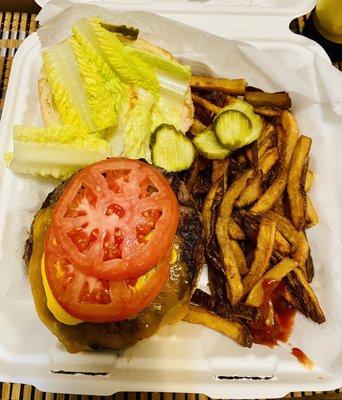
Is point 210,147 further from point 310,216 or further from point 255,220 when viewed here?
point 310,216

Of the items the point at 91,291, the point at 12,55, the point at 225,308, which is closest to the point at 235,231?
the point at 225,308

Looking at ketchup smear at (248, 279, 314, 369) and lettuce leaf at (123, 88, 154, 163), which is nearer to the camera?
ketchup smear at (248, 279, 314, 369)

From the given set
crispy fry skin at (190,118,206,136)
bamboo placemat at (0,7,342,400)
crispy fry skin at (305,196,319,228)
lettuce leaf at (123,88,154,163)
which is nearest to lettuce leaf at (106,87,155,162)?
lettuce leaf at (123,88,154,163)

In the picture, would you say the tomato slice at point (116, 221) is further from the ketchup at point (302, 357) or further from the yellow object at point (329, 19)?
the yellow object at point (329, 19)

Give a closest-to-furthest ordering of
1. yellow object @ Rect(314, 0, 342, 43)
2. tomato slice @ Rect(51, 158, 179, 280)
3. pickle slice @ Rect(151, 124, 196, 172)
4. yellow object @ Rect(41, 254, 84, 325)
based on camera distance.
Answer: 1. tomato slice @ Rect(51, 158, 179, 280)
2. yellow object @ Rect(41, 254, 84, 325)
3. pickle slice @ Rect(151, 124, 196, 172)
4. yellow object @ Rect(314, 0, 342, 43)

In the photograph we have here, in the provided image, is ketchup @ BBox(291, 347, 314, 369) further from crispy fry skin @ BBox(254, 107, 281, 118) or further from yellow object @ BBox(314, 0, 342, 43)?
yellow object @ BBox(314, 0, 342, 43)

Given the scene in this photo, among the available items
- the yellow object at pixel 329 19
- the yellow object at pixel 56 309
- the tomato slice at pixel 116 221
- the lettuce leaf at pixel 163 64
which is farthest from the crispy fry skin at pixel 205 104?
the yellow object at pixel 56 309

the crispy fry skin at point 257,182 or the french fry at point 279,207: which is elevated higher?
the crispy fry skin at point 257,182
